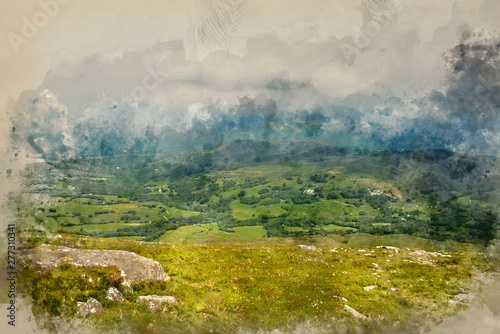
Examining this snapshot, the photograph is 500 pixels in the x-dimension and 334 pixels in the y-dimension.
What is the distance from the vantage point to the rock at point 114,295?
10882mm

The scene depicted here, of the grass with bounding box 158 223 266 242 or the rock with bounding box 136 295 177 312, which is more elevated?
the grass with bounding box 158 223 266 242

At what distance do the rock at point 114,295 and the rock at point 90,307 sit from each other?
373 millimetres

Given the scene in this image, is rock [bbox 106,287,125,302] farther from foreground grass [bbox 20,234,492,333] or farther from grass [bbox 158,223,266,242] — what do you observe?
grass [bbox 158,223,266,242]

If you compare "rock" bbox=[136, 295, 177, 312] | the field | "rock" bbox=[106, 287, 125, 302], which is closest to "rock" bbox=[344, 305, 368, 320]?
the field

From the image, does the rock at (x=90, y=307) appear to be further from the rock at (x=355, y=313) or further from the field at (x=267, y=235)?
the rock at (x=355, y=313)

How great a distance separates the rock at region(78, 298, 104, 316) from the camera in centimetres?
1071

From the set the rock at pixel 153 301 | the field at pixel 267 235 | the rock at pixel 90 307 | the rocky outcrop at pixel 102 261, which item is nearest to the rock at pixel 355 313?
the field at pixel 267 235

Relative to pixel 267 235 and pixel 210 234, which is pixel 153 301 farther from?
pixel 267 235

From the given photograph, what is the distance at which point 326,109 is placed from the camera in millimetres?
20781

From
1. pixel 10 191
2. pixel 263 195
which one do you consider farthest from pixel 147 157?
pixel 263 195

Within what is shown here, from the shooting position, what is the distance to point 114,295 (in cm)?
1089

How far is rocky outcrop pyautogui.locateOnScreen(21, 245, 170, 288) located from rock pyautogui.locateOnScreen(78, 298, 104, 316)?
96 centimetres

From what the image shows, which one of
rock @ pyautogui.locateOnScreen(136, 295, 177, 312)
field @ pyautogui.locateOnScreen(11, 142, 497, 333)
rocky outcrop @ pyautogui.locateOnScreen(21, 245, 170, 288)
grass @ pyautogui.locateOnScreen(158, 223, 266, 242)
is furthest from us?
grass @ pyautogui.locateOnScreen(158, 223, 266, 242)

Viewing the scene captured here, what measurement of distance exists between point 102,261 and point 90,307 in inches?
54.2
